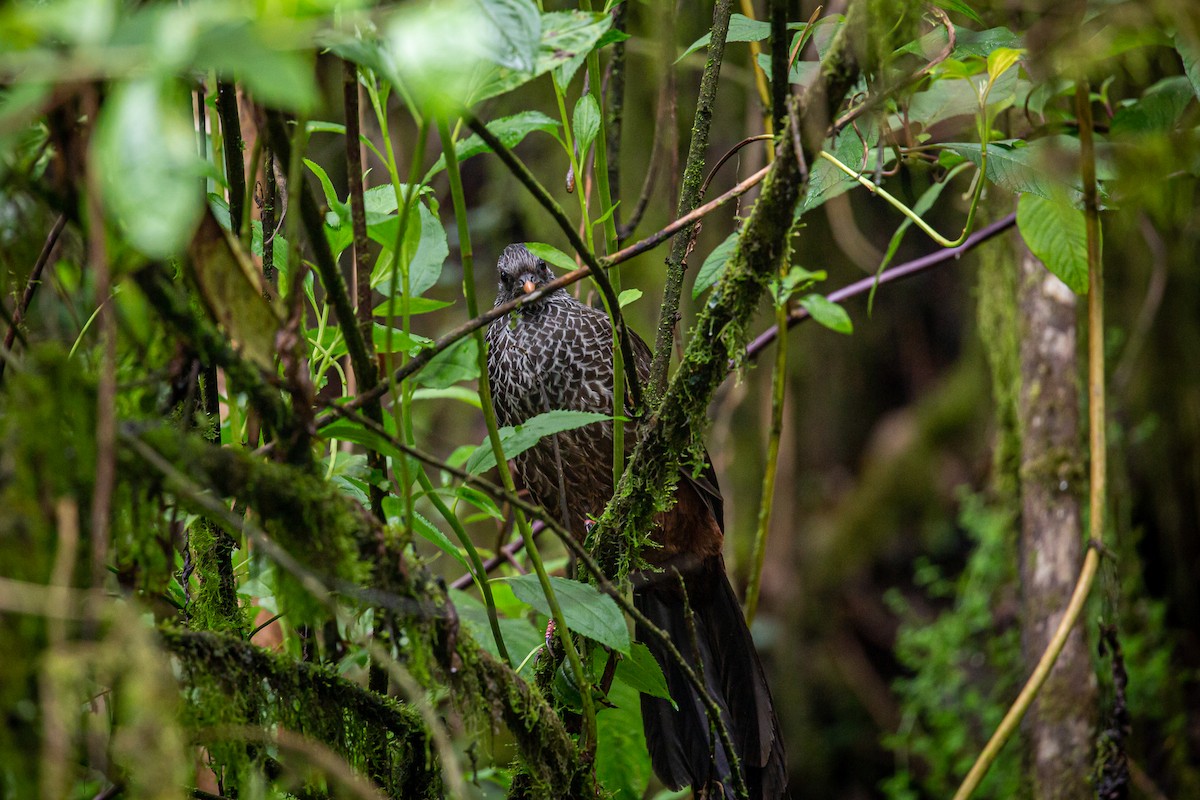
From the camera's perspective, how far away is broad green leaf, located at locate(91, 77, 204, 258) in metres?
0.57

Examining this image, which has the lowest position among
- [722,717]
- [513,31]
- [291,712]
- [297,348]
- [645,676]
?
[722,717]

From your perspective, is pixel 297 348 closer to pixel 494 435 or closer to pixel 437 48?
pixel 494 435

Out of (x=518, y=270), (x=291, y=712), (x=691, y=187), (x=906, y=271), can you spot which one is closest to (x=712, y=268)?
(x=691, y=187)

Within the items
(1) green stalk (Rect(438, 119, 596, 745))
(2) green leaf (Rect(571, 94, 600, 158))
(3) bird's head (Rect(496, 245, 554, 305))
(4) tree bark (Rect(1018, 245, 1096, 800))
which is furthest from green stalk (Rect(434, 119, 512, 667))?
(4) tree bark (Rect(1018, 245, 1096, 800))

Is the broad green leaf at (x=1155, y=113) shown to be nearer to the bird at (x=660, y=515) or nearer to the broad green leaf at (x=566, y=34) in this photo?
the bird at (x=660, y=515)

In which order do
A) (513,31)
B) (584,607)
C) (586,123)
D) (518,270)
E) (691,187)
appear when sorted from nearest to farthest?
(513,31)
(584,607)
(586,123)
(691,187)
(518,270)

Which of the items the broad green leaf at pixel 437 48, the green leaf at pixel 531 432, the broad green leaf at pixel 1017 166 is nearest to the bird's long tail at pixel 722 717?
the green leaf at pixel 531 432

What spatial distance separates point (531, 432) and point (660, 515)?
1.33 meters

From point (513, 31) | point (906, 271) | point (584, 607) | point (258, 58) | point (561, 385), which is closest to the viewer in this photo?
point (258, 58)

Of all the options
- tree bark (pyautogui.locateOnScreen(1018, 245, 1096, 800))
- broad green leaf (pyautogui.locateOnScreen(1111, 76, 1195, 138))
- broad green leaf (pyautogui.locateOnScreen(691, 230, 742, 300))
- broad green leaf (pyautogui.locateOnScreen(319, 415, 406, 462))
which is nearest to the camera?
broad green leaf (pyautogui.locateOnScreen(319, 415, 406, 462))

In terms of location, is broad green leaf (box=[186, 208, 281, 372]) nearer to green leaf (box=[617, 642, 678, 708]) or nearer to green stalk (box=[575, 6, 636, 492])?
green stalk (box=[575, 6, 636, 492])

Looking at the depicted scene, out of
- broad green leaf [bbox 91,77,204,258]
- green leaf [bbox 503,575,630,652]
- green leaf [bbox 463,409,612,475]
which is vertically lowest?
green leaf [bbox 503,575,630,652]

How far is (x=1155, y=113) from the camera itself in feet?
5.25

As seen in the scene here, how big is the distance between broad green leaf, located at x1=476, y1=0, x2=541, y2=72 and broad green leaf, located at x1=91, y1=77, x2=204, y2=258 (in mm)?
281
